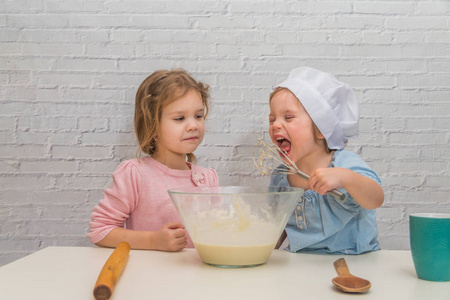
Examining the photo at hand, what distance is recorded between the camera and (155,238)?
126cm

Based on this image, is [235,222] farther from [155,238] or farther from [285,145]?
[285,145]

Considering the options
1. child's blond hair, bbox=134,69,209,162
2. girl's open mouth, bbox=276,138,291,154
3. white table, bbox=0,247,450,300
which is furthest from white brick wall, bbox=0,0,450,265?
white table, bbox=0,247,450,300

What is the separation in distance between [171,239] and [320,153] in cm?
57

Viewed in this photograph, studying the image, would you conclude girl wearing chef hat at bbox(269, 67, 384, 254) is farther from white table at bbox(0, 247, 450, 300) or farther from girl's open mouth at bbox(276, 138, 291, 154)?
white table at bbox(0, 247, 450, 300)

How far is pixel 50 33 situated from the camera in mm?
1972

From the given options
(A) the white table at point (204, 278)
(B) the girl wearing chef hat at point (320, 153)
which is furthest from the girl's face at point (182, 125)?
(A) the white table at point (204, 278)

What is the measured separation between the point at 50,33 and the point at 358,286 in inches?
65.5

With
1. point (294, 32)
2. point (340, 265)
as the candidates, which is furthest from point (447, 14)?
point (340, 265)

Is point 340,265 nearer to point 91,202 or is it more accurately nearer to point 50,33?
point 91,202

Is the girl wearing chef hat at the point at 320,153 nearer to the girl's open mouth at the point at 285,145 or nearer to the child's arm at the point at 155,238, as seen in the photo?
the girl's open mouth at the point at 285,145

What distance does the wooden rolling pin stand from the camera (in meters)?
0.73

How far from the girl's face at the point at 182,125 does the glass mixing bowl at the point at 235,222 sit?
574 millimetres

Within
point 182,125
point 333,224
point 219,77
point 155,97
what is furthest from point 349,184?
point 219,77

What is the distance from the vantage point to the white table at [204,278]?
789 millimetres
